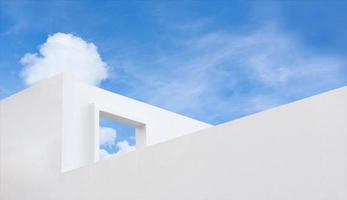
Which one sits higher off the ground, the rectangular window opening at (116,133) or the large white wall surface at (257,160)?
the rectangular window opening at (116,133)

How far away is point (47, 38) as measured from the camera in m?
10.6

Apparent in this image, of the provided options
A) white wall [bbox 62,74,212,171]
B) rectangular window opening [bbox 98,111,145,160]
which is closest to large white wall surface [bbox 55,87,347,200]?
white wall [bbox 62,74,212,171]

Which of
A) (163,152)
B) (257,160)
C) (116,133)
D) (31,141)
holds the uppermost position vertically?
(116,133)

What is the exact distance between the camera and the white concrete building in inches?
209

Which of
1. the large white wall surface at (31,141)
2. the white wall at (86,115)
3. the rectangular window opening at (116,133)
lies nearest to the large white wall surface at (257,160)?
the white wall at (86,115)

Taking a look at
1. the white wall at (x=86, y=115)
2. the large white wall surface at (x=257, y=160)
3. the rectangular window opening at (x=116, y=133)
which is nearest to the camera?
the large white wall surface at (x=257, y=160)

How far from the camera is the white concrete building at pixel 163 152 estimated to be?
5.31 m

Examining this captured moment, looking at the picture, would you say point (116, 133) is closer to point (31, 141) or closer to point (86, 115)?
point (86, 115)

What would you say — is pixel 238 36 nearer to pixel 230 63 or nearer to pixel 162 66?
pixel 230 63

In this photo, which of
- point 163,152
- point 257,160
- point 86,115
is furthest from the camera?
point 86,115

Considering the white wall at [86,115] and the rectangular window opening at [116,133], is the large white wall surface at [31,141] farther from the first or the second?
the rectangular window opening at [116,133]

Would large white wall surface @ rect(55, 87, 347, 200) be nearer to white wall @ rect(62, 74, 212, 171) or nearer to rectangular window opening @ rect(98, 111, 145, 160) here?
white wall @ rect(62, 74, 212, 171)

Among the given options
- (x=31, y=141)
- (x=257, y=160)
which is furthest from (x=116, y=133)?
(x=257, y=160)

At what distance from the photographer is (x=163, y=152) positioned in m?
6.90
